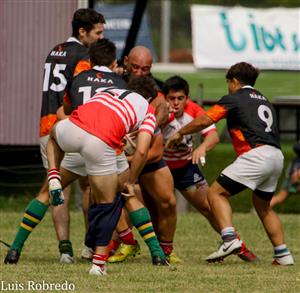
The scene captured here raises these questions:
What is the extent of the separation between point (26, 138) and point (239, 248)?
5.49 metres

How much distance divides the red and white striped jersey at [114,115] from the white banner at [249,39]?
23.6m

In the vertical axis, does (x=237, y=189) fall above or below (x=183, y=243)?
above

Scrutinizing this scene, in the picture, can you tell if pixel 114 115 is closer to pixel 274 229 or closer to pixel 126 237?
pixel 126 237

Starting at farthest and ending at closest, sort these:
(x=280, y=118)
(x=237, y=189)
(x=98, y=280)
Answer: (x=280, y=118)
(x=237, y=189)
(x=98, y=280)

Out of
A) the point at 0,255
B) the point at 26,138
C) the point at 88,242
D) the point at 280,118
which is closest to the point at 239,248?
the point at 88,242

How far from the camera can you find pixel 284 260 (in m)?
10.8

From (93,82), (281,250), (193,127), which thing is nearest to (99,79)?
(93,82)

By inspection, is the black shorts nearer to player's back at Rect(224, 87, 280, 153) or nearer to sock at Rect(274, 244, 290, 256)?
player's back at Rect(224, 87, 280, 153)

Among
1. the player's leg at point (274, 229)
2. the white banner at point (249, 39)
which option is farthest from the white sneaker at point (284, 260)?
the white banner at point (249, 39)

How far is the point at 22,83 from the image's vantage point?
50.9 ft

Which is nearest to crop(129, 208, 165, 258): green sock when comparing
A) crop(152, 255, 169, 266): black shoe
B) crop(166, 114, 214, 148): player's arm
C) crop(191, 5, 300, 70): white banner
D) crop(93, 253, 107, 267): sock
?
crop(152, 255, 169, 266): black shoe

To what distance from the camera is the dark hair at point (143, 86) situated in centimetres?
1042

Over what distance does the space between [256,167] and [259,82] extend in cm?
2648

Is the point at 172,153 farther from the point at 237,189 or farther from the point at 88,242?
the point at 88,242
